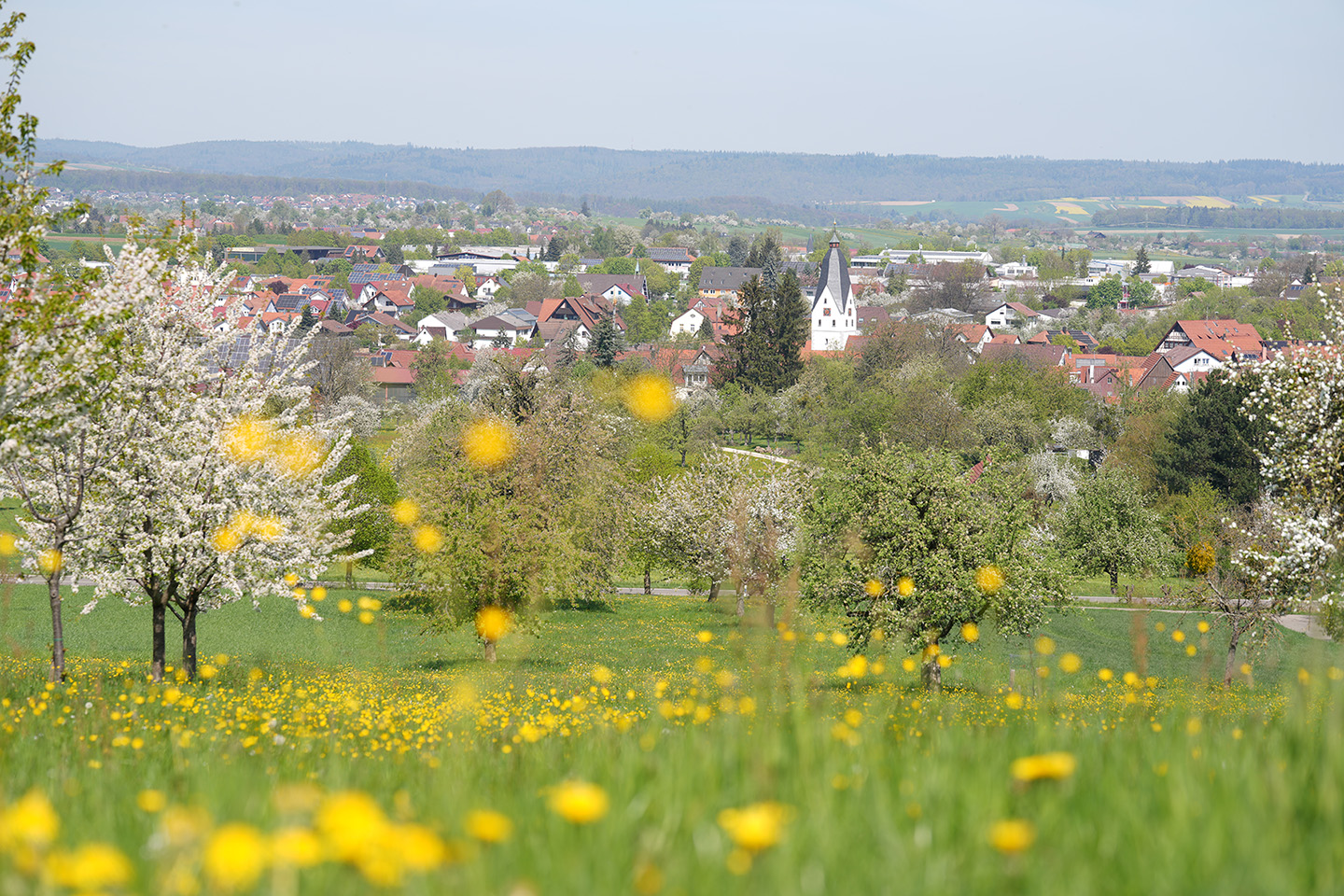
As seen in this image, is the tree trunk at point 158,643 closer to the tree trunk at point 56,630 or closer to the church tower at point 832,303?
the tree trunk at point 56,630

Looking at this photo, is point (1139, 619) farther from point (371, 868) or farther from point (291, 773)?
point (371, 868)

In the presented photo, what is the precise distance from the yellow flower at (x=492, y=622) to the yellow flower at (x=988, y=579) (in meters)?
9.67

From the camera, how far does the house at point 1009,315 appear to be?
188000 mm

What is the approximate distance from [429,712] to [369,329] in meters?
155

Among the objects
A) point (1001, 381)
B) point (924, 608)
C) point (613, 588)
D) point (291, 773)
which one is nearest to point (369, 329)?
point (1001, 381)

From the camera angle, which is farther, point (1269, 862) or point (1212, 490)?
point (1212, 490)

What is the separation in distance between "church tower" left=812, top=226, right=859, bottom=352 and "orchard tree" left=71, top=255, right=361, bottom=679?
512 feet

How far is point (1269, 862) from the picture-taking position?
2.63 m

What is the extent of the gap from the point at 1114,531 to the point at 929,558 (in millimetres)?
35799

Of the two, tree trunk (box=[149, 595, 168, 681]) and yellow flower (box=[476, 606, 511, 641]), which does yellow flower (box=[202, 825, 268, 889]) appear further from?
yellow flower (box=[476, 606, 511, 641])

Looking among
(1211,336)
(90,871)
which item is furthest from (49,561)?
(1211,336)

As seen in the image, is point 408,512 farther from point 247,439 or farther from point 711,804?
point 711,804

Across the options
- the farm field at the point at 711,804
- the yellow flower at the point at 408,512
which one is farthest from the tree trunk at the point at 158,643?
the yellow flower at the point at 408,512

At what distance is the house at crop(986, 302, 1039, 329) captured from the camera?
7402 inches
